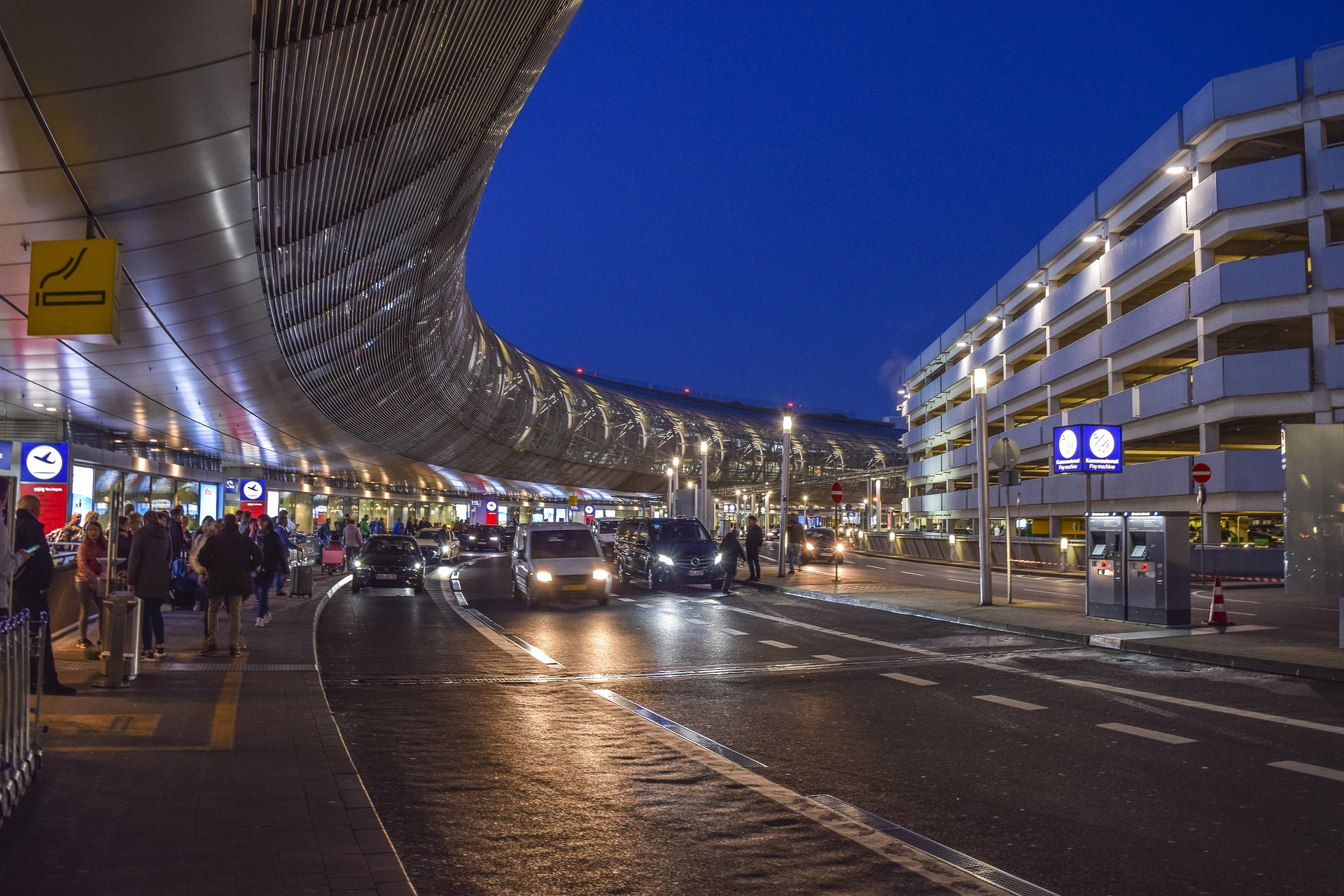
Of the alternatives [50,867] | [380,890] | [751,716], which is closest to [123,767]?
[50,867]

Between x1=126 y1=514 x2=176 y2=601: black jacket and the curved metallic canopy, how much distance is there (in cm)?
374

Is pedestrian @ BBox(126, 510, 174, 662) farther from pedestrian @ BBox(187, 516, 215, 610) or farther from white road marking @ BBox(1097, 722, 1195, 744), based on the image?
A: white road marking @ BBox(1097, 722, 1195, 744)

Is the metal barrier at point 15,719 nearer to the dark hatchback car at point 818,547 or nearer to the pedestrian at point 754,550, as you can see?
the pedestrian at point 754,550

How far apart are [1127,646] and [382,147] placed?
12.3 meters

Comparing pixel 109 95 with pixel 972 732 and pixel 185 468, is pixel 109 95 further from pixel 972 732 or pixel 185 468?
pixel 185 468

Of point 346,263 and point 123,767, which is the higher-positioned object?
point 346,263

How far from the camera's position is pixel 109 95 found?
376 inches

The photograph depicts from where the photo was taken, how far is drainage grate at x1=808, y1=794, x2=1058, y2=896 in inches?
200

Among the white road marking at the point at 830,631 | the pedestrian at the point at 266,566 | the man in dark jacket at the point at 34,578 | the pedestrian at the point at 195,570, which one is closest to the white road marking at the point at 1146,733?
the white road marking at the point at 830,631

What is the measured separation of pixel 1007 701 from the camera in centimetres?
1039

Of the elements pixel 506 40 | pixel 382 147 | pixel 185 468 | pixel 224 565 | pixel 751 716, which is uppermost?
pixel 506 40

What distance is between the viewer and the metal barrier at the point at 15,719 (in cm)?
574

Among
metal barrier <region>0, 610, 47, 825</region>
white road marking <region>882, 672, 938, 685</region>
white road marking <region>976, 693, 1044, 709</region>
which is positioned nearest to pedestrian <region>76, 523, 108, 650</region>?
metal barrier <region>0, 610, 47, 825</region>

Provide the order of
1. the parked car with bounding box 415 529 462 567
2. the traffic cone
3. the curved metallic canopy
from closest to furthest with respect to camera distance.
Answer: the curved metallic canopy
the traffic cone
the parked car with bounding box 415 529 462 567
